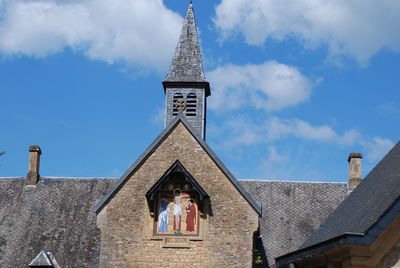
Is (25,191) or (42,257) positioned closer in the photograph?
(42,257)

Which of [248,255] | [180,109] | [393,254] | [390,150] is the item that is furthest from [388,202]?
[180,109]

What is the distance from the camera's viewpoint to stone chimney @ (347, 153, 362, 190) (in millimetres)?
30953

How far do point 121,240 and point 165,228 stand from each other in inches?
55.9

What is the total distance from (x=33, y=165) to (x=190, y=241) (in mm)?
11718

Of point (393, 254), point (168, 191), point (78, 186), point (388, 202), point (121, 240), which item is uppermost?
point (78, 186)

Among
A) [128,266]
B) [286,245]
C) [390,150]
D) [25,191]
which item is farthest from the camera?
[25,191]

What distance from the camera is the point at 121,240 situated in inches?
888

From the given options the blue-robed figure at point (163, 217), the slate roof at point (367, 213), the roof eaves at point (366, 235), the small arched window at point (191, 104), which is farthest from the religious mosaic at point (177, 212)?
the roof eaves at point (366, 235)

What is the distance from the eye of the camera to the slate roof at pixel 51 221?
1054 inches

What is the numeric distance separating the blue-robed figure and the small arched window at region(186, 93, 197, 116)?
6130 millimetres

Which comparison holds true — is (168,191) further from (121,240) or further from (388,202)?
(388,202)

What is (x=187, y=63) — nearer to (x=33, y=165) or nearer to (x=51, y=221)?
(x=51, y=221)

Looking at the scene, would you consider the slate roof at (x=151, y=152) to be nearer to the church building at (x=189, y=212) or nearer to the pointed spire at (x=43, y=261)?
the church building at (x=189, y=212)

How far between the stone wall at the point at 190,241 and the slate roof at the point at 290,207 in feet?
14.7
